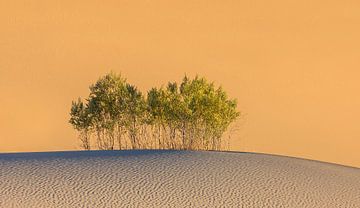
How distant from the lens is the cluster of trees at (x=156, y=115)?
4444 cm

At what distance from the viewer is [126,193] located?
70.2 feet

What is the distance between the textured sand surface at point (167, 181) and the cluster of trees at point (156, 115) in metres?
15.8

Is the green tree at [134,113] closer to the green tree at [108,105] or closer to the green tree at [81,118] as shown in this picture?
the green tree at [108,105]

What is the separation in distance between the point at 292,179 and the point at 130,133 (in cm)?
2148

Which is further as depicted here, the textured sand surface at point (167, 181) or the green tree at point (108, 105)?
the green tree at point (108, 105)

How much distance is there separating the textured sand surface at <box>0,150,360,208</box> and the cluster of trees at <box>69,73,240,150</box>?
15.8m

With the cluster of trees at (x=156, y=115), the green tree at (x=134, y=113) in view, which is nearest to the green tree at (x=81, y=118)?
the cluster of trees at (x=156, y=115)

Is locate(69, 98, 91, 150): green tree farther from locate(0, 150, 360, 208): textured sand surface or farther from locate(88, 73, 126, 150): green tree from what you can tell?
locate(0, 150, 360, 208): textured sand surface

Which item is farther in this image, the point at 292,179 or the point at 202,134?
the point at 202,134

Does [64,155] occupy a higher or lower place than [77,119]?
lower

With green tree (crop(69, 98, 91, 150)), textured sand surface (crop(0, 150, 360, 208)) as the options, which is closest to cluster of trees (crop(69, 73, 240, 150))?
green tree (crop(69, 98, 91, 150))

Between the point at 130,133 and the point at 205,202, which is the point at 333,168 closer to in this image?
the point at 205,202

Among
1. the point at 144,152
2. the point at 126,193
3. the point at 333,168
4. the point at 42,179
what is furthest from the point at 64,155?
the point at 333,168

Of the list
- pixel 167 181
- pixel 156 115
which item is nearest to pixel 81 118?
pixel 156 115
